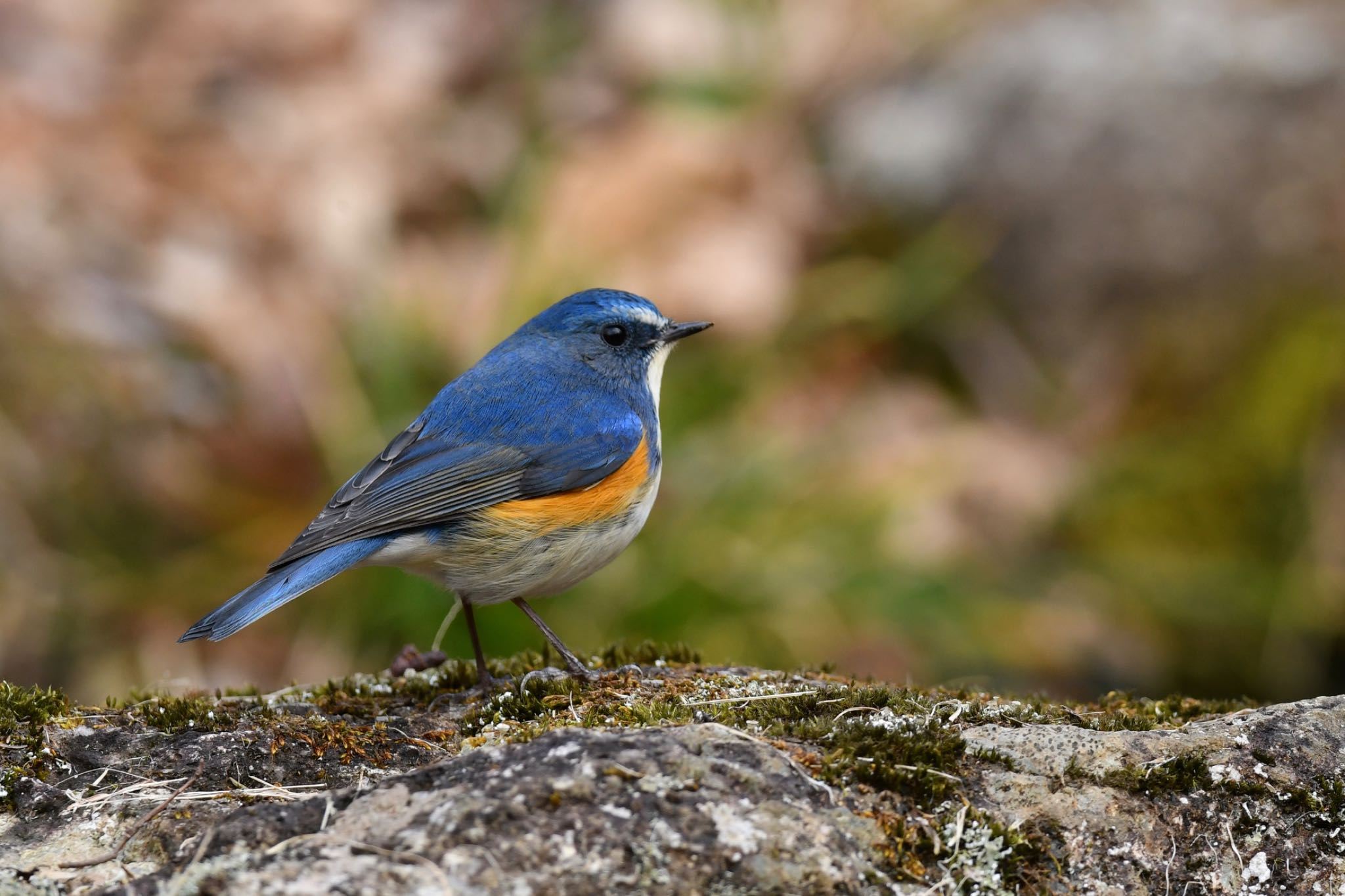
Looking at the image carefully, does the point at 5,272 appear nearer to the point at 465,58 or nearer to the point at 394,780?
the point at 465,58

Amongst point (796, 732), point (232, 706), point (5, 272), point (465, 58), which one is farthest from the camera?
point (465, 58)

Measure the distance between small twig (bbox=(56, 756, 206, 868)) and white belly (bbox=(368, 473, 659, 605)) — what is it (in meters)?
1.05

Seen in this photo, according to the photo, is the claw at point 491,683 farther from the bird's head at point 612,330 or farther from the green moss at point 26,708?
the bird's head at point 612,330

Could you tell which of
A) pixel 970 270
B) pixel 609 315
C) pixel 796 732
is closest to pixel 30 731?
pixel 796 732

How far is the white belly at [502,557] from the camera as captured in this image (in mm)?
3553

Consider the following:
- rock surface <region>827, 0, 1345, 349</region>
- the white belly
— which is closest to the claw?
the white belly

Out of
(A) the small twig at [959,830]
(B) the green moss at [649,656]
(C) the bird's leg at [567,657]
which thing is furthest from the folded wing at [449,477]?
(A) the small twig at [959,830]

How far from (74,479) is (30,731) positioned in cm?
358

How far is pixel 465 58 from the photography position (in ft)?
29.5

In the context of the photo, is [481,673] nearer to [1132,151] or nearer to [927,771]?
[927,771]

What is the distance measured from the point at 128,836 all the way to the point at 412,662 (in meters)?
1.34

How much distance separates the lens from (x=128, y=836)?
2.40 m

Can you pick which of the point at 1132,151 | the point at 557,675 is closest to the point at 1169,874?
the point at 557,675

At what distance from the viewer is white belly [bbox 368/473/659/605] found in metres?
3.55
